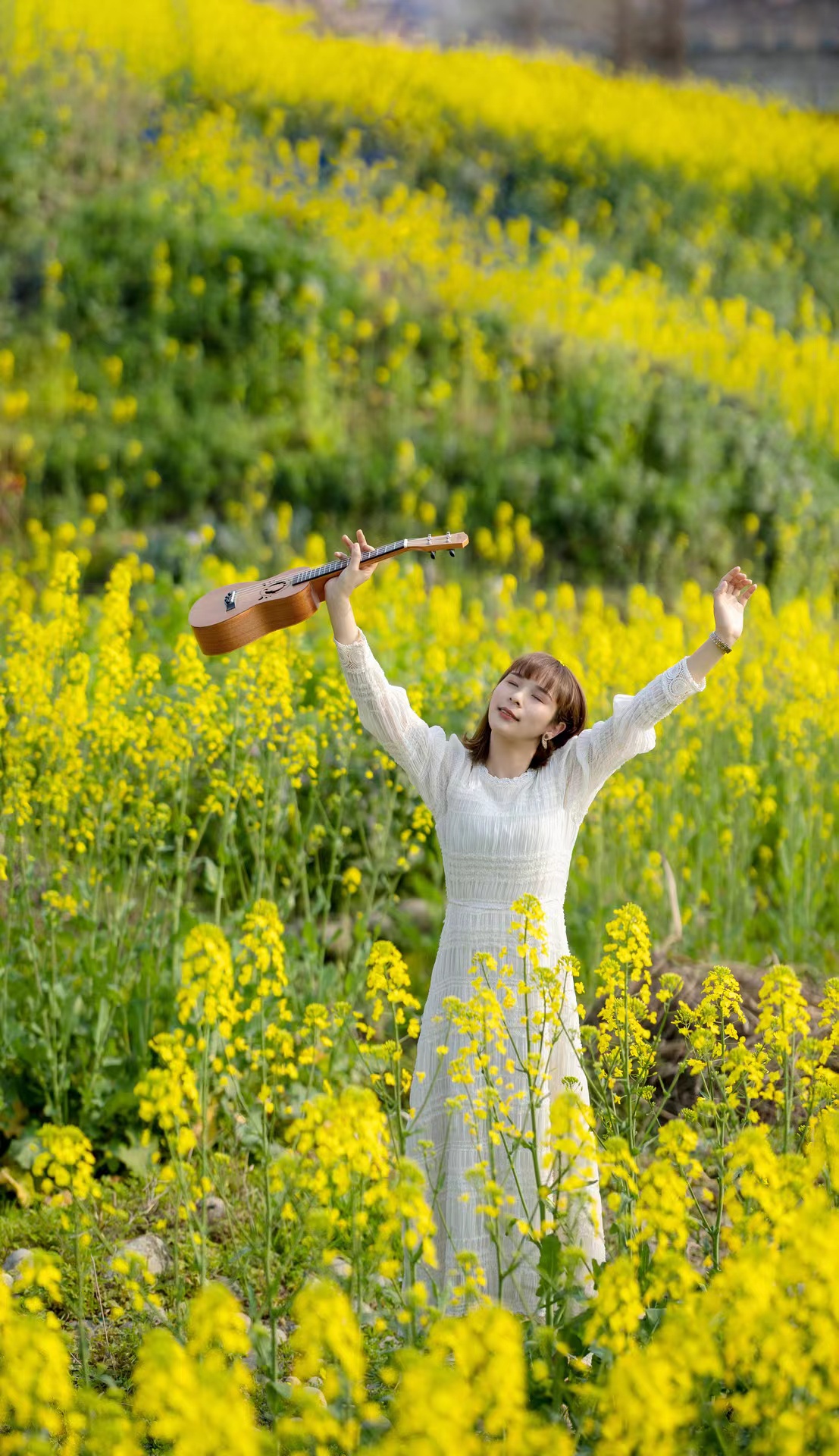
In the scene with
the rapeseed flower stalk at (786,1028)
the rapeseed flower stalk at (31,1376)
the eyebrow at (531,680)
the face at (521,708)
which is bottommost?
the rapeseed flower stalk at (31,1376)

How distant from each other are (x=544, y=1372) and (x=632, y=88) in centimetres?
1798

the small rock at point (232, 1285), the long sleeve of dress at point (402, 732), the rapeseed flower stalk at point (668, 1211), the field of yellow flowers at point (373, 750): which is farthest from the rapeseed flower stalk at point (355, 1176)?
the small rock at point (232, 1285)

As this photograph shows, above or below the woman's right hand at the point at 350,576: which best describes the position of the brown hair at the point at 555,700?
below

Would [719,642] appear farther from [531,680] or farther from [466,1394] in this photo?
[466,1394]

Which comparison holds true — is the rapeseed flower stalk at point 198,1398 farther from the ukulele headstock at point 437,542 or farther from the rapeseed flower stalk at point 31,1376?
the ukulele headstock at point 437,542

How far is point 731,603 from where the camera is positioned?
2619 mm

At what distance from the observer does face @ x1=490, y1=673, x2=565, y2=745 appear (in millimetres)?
2670

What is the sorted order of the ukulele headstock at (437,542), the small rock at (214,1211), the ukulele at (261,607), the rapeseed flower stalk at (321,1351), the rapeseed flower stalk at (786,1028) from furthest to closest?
the small rock at (214,1211) → the ukulele at (261,607) → the ukulele headstock at (437,542) → the rapeseed flower stalk at (786,1028) → the rapeseed flower stalk at (321,1351)

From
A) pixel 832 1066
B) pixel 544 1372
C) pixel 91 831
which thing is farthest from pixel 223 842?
pixel 544 1372

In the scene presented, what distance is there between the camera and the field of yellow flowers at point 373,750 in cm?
191

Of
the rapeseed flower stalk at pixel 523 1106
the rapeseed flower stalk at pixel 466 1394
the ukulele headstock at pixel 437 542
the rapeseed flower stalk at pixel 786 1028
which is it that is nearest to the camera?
the rapeseed flower stalk at pixel 466 1394

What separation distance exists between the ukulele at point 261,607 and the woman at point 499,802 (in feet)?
0.21

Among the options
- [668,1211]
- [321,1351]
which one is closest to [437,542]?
[668,1211]

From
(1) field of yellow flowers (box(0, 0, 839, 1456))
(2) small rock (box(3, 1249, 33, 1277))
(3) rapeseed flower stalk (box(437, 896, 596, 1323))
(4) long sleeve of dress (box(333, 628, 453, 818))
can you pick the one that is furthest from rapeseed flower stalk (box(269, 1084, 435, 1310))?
(2) small rock (box(3, 1249, 33, 1277))
